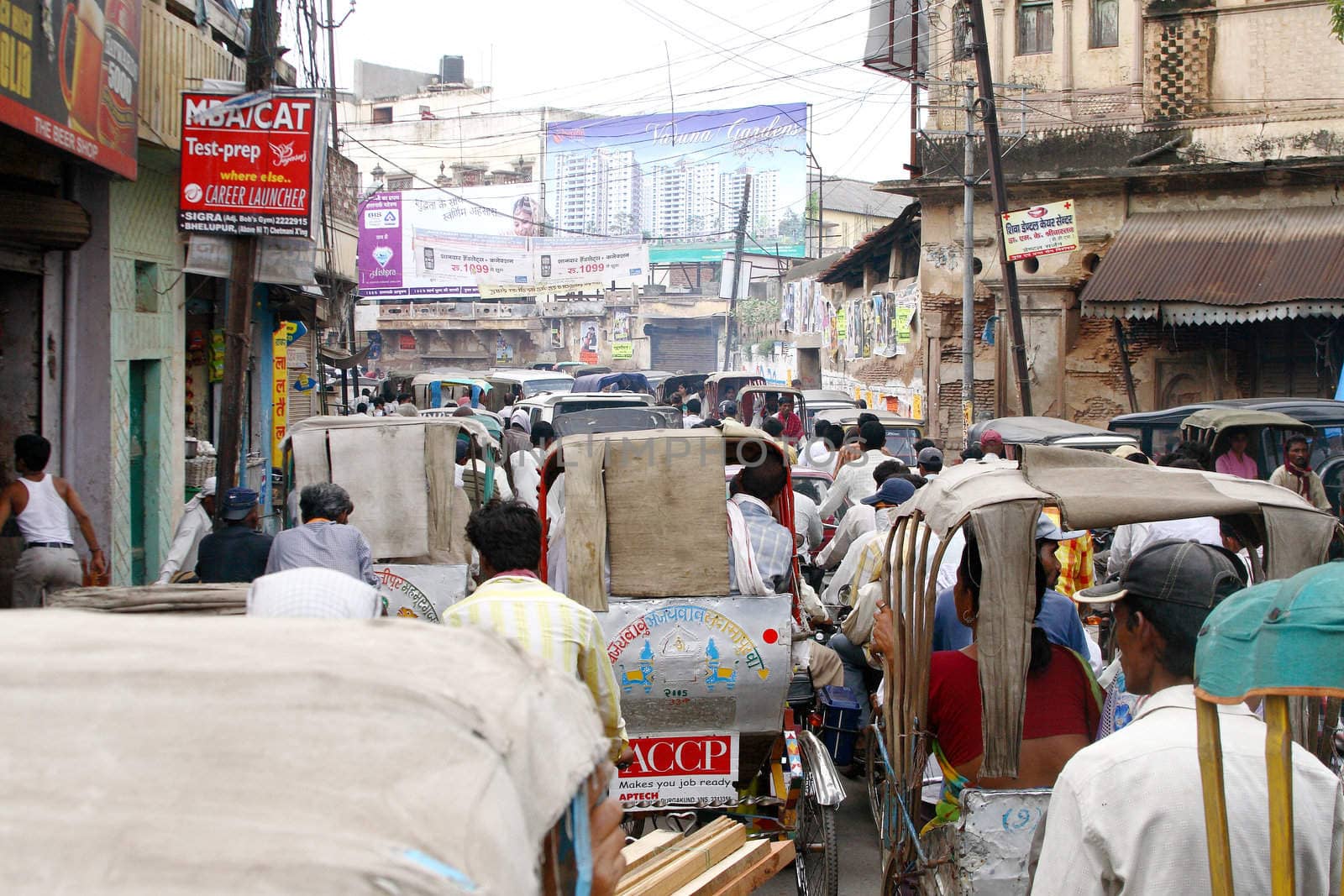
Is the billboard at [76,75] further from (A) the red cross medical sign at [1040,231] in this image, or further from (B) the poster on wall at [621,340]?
(B) the poster on wall at [621,340]

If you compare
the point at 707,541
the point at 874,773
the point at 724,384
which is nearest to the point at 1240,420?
the point at 874,773

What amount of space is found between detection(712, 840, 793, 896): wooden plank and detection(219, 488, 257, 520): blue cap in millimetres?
3816

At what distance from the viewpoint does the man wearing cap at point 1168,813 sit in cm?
236

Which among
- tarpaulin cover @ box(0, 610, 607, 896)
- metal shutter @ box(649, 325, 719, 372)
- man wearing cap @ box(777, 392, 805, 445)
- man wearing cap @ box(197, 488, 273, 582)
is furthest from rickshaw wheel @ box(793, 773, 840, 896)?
metal shutter @ box(649, 325, 719, 372)

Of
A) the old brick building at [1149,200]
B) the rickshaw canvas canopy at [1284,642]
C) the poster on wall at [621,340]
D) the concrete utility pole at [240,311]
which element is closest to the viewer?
the rickshaw canvas canopy at [1284,642]

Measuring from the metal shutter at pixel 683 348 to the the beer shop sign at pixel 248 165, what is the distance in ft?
162

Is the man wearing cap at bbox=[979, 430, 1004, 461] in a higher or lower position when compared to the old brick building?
lower

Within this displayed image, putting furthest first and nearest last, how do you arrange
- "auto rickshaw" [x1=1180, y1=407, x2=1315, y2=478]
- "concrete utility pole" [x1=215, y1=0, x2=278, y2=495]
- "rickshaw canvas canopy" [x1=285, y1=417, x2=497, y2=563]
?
"auto rickshaw" [x1=1180, y1=407, x2=1315, y2=478] → "concrete utility pole" [x1=215, y1=0, x2=278, y2=495] → "rickshaw canvas canopy" [x1=285, y1=417, x2=497, y2=563]

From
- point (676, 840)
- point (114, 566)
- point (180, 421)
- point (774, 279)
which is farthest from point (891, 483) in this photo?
point (774, 279)

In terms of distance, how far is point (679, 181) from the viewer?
179ft

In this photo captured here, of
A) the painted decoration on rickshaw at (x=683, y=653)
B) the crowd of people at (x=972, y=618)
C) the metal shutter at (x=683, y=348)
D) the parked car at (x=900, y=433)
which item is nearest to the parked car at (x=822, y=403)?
the parked car at (x=900, y=433)

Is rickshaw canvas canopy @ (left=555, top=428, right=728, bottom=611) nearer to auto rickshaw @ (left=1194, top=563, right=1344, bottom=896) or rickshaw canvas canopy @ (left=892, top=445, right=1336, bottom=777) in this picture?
rickshaw canvas canopy @ (left=892, top=445, right=1336, bottom=777)

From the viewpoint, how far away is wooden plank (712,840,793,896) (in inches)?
169

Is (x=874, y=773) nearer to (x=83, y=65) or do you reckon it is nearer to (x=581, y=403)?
(x=83, y=65)
